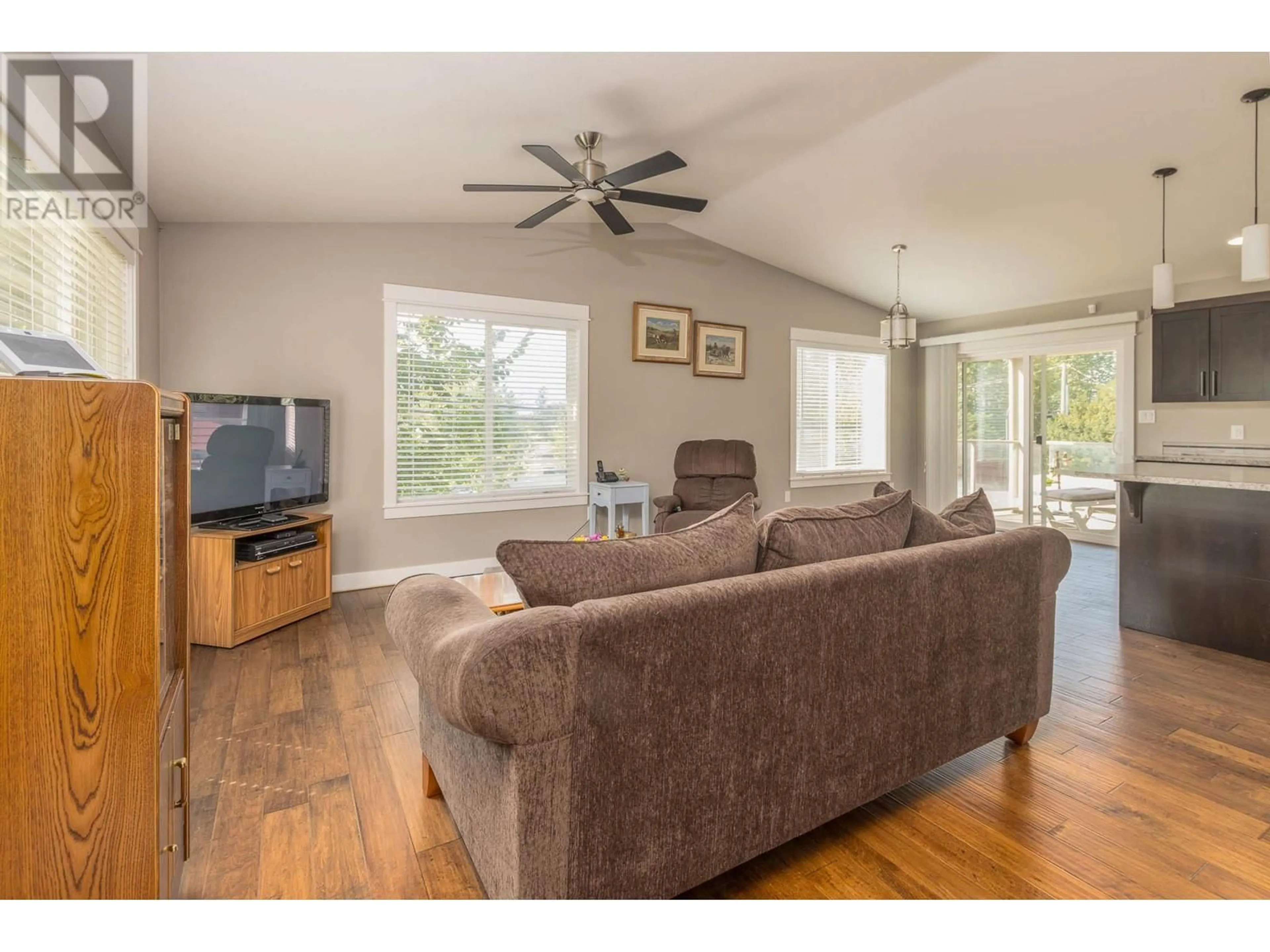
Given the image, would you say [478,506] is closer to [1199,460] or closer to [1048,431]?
[1048,431]

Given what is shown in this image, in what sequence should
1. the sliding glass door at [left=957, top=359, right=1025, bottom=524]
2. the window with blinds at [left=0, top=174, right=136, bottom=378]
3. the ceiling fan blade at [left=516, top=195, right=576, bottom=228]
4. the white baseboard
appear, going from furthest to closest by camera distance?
the sliding glass door at [left=957, top=359, right=1025, bottom=524] → the white baseboard → the ceiling fan blade at [left=516, top=195, right=576, bottom=228] → the window with blinds at [left=0, top=174, right=136, bottom=378]

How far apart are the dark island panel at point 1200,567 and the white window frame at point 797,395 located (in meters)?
3.08

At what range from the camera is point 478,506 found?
4.59 m

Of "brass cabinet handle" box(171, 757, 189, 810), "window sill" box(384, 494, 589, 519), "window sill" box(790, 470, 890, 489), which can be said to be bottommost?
"brass cabinet handle" box(171, 757, 189, 810)

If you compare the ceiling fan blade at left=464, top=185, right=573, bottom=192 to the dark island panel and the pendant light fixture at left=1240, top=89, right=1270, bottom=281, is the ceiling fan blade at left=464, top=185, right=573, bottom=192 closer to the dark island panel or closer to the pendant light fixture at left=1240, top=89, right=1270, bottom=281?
the pendant light fixture at left=1240, top=89, right=1270, bottom=281

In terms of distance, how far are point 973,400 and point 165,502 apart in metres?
7.15

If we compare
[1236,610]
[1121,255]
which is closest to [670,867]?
[1236,610]

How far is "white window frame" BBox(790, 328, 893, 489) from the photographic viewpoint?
6.17 meters

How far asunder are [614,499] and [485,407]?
1200 millimetres

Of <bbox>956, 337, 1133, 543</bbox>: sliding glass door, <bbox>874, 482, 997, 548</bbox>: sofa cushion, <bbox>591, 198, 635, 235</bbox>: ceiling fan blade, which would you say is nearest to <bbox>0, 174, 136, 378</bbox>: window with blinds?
<bbox>591, 198, 635, 235</bbox>: ceiling fan blade

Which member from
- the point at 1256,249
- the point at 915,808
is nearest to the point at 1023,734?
the point at 915,808

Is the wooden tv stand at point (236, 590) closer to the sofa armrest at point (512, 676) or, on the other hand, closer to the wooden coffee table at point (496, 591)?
the wooden coffee table at point (496, 591)

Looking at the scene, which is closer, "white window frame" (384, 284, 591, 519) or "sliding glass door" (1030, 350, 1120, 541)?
"white window frame" (384, 284, 591, 519)
